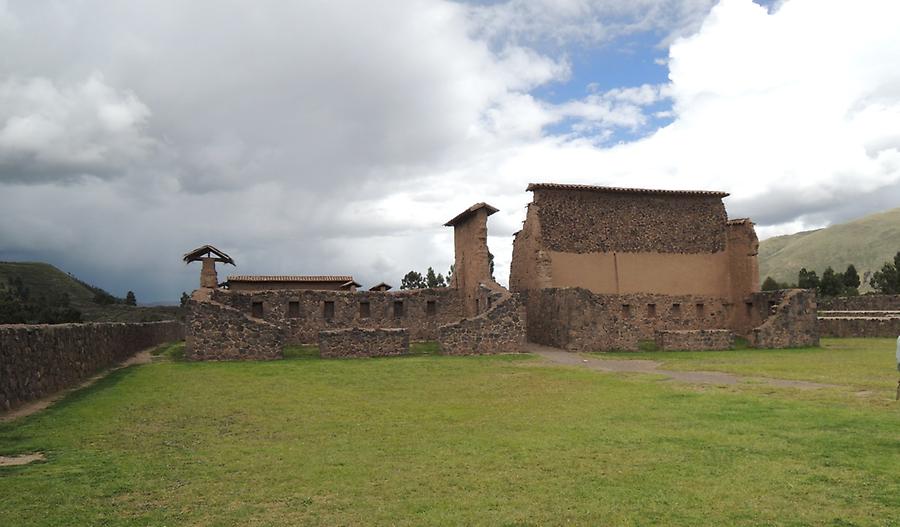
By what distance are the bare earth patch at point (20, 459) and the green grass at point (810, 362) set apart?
16.5 metres

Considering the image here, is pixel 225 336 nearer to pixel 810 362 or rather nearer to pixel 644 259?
pixel 810 362

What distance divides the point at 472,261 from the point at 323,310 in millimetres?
8058

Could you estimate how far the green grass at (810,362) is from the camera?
54.5 ft

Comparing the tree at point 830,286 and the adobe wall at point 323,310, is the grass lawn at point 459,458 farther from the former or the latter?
the tree at point 830,286

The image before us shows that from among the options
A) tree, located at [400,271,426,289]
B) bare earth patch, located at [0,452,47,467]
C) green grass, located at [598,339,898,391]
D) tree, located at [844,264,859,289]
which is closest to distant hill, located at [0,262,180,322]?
tree, located at [400,271,426,289]

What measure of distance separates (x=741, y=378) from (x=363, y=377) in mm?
10680

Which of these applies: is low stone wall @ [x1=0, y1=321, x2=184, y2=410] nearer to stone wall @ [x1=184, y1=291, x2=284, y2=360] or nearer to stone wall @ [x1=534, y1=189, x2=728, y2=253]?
stone wall @ [x1=184, y1=291, x2=284, y2=360]

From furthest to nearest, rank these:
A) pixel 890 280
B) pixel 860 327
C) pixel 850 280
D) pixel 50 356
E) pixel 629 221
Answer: pixel 850 280 → pixel 890 280 → pixel 860 327 → pixel 629 221 → pixel 50 356

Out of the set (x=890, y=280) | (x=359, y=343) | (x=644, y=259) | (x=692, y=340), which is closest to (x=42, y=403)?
(x=359, y=343)

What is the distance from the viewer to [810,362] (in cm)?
2138

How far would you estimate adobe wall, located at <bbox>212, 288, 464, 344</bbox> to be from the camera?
31.1 m

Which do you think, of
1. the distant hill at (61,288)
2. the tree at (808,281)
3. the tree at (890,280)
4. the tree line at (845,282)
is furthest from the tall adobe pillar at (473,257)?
the tree at (808,281)

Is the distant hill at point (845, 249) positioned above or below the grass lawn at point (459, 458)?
above

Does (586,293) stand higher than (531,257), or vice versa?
(531,257)
